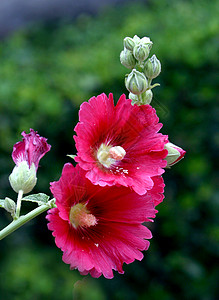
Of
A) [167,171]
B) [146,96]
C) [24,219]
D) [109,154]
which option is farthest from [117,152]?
[167,171]

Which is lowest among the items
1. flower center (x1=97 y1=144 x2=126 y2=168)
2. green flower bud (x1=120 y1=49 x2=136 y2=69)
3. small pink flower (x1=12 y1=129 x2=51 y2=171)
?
flower center (x1=97 y1=144 x2=126 y2=168)

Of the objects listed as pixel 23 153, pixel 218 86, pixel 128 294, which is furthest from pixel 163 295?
pixel 23 153

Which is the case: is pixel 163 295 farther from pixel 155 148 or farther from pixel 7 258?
pixel 155 148

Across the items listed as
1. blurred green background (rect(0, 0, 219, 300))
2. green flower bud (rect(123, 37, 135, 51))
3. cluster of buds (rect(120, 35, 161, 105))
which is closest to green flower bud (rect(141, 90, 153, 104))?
cluster of buds (rect(120, 35, 161, 105))

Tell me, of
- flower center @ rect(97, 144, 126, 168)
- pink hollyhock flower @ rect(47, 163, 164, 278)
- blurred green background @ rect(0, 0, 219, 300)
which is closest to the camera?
pink hollyhock flower @ rect(47, 163, 164, 278)

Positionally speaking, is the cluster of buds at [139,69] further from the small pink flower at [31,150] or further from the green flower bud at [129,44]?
the small pink flower at [31,150]

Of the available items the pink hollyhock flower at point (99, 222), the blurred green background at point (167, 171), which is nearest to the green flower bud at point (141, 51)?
the pink hollyhock flower at point (99, 222)

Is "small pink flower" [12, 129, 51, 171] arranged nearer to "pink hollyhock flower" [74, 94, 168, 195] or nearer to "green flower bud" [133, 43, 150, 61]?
"pink hollyhock flower" [74, 94, 168, 195]
